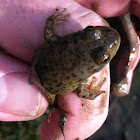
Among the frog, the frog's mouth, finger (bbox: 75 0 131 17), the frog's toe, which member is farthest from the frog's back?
the frog's mouth

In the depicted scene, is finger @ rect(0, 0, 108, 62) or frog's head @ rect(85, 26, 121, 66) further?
finger @ rect(0, 0, 108, 62)

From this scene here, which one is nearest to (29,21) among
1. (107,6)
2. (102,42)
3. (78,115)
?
(102,42)

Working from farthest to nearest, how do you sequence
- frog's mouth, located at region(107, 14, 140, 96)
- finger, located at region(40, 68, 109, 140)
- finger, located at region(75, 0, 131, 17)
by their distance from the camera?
1. frog's mouth, located at region(107, 14, 140, 96)
2. finger, located at region(75, 0, 131, 17)
3. finger, located at region(40, 68, 109, 140)

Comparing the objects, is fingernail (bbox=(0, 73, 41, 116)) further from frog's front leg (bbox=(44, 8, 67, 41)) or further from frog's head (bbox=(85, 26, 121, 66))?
frog's head (bbox=(85, 26, 121, 66))

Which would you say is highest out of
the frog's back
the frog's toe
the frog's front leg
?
the frog's front leg

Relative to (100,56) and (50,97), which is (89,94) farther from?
(100,56)

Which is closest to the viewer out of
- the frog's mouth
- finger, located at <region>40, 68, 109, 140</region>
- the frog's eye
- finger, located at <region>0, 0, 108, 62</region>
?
the frog's eye

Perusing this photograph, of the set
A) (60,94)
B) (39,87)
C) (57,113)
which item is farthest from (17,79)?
(57,113)
